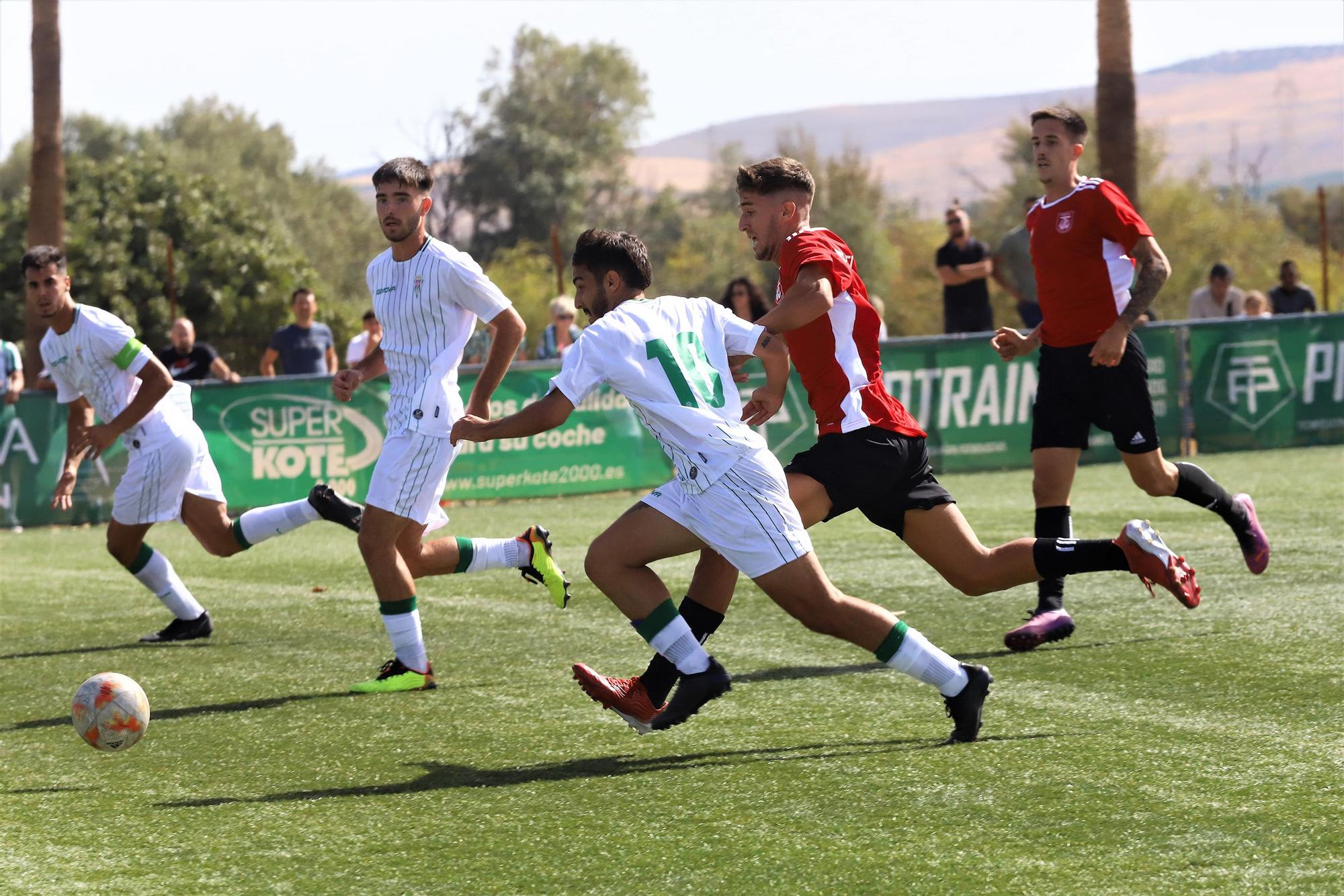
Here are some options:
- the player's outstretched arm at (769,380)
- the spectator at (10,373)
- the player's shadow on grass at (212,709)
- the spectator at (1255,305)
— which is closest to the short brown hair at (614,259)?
the player's outstretched arm at (769,380)

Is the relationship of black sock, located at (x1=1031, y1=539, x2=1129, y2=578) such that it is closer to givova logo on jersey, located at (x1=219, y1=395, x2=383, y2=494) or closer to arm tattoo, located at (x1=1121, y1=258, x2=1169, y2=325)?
arm tattoo, located at (x1=1121, y1=258, x2=1169, y2=325)

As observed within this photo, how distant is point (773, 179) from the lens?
5.42 meters

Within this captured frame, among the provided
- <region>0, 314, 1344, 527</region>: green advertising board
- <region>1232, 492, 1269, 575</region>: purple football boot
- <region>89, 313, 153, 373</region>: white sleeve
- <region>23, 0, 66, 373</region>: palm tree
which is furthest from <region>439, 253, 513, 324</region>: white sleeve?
<region>23, 0, 66, 373</region>: palm tree

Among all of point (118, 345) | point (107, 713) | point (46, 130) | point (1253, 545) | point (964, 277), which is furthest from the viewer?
point (46, 130)

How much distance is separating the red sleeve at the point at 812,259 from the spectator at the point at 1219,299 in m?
13.9

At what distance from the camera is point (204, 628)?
27.1 ft

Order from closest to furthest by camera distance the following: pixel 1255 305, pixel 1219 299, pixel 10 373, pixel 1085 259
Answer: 1. pixel 1085 259
2. pixel 10 373
3. pixel 1255 305
4. pixel 1219 299

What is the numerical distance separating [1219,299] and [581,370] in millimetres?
15119

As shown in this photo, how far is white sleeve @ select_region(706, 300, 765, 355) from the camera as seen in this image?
16.6 feet

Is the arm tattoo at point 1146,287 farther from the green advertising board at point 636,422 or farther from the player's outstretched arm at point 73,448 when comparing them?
the green advertising board at point 636,422

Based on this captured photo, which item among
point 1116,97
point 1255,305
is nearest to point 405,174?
point 1255,305

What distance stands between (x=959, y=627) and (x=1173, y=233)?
6341 cm

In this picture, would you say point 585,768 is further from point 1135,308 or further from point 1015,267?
point 1015,267

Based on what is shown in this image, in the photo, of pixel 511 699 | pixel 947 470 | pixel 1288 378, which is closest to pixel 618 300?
pixel 511 699
